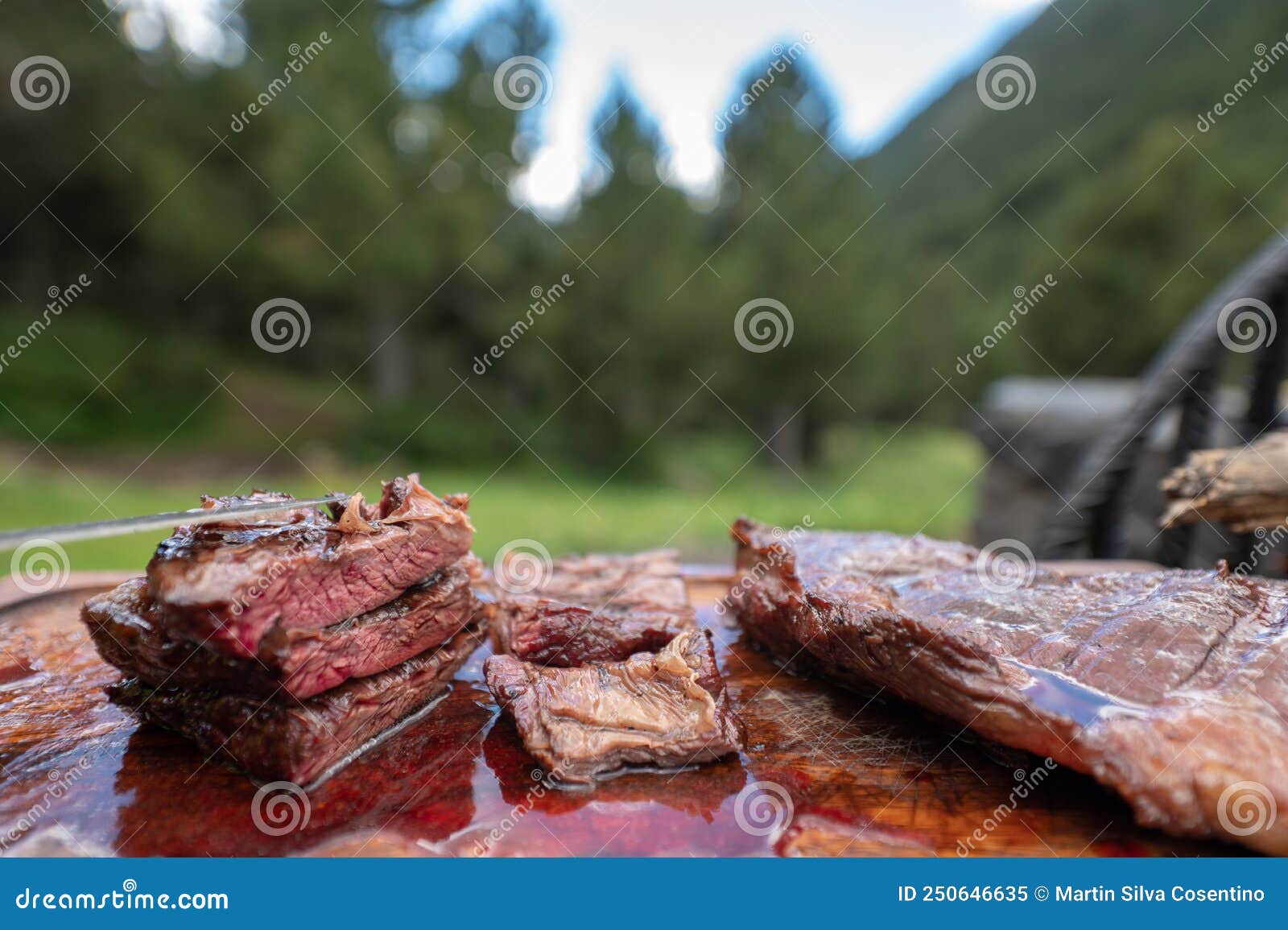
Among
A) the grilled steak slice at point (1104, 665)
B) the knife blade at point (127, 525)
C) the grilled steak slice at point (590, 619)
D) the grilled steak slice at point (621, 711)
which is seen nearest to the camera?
the knife blade at point (127, 525)

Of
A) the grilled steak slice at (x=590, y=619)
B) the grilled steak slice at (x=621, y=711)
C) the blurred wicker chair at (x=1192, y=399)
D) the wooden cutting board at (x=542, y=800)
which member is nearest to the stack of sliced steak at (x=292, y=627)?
the wooden cutting board at (x=542, y=800)

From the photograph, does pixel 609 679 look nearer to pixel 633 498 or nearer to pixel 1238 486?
pixel 1238 486

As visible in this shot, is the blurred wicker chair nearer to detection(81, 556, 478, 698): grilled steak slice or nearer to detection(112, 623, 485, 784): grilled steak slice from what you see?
detection(81, 556, 478, 698): grilled steak slice

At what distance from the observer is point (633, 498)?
517 inches

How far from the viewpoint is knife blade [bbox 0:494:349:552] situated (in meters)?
1.47

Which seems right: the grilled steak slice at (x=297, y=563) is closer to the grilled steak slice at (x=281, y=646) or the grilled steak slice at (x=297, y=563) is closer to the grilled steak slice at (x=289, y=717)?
the grilled steak slice at (x=281, y=646)

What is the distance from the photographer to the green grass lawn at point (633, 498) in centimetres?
951

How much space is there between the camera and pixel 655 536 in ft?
32.5

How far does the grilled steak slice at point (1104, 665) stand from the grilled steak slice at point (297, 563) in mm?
1273

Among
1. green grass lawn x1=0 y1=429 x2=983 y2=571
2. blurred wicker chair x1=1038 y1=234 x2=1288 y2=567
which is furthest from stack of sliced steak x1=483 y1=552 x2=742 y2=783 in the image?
green grass lawn x1=0 y1=429 x2=983 y2=571

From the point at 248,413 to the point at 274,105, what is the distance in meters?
6.51

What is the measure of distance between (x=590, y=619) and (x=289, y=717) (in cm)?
100
